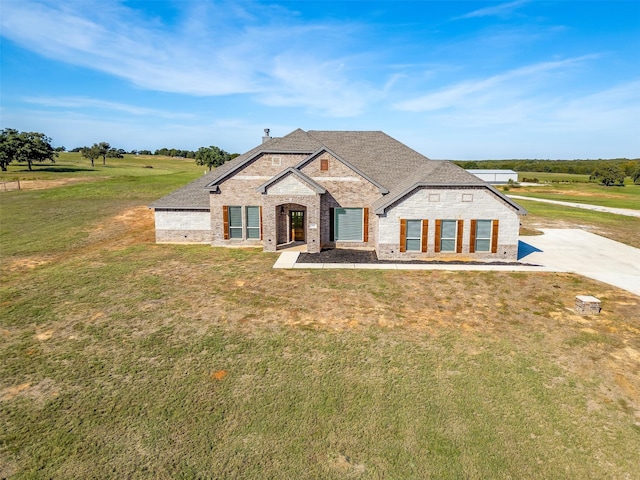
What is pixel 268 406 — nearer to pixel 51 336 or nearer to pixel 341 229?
pixel 51 336

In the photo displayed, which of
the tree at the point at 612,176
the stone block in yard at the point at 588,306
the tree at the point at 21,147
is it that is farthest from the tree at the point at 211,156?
the tree at the point at 612,176

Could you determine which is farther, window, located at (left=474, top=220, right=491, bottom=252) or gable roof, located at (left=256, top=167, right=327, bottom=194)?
gable roof, located at (left=256, top=167, right=327, bottom=194)

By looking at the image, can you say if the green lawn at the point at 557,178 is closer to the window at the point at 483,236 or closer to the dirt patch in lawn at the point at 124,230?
the window at the point at 483,236

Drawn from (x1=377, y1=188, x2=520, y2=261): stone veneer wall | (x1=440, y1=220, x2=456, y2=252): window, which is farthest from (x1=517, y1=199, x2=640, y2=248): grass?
(x1=440, y1=220, x2=456, y2=252): window

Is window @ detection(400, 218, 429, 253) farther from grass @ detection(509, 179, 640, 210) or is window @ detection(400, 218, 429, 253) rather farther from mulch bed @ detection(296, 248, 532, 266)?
grass @ detection(509, 179, 640, 210)

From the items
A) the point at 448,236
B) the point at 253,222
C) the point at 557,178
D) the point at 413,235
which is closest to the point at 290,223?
the point at 253,222

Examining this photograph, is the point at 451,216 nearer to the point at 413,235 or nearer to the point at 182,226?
the point at 413,235

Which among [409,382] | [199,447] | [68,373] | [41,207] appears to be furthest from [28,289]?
[41,207]
